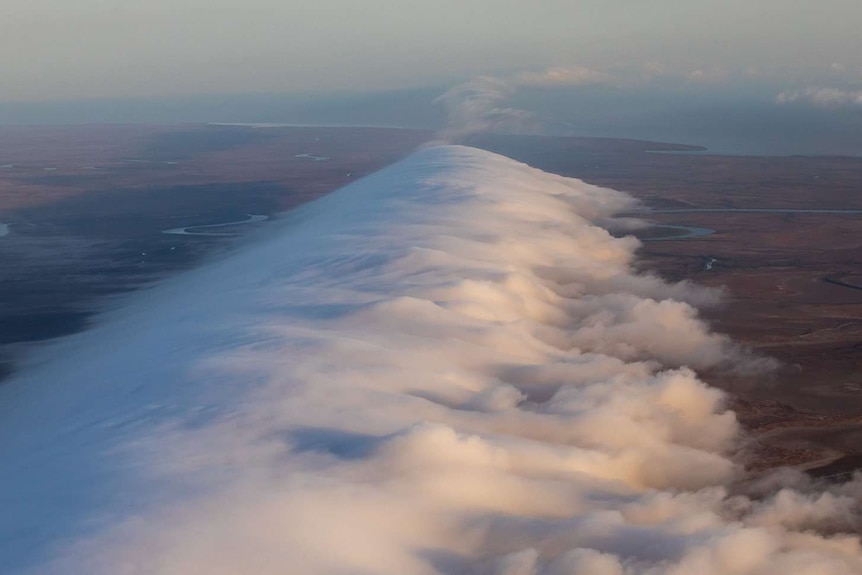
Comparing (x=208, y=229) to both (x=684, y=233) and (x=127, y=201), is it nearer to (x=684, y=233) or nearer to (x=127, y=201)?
(x=127, y=201)

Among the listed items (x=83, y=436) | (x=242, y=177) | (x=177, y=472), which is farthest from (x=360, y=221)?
(x=242, y=177)

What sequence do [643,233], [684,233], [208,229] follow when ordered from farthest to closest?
1. [208,229]
2. [684,233]
3. [643,233]

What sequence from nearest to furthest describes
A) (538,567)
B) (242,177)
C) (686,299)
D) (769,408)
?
1. (538,567)
2. (769,408)
3. (686,299)
4. (242,177)

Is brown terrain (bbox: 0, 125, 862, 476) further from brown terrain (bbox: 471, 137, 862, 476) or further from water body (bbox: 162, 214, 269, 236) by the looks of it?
water body (bbox: 162, 214, 269, 236)

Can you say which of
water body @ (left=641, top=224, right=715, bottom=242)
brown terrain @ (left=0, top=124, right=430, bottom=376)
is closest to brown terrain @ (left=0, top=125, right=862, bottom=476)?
brown terrain @ (left=0, top=124, right=430, bottom=376)

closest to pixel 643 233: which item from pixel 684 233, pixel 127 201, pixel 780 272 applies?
pixel 684 233

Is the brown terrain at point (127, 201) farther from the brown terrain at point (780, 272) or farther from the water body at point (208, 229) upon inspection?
the brown terrain at point (780, 272)

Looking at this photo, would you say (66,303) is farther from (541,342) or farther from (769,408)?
(769,408)

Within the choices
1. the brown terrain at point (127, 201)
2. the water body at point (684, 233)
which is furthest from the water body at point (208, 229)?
the water body at point (684, 233)

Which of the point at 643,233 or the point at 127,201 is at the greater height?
the point at 643,233
